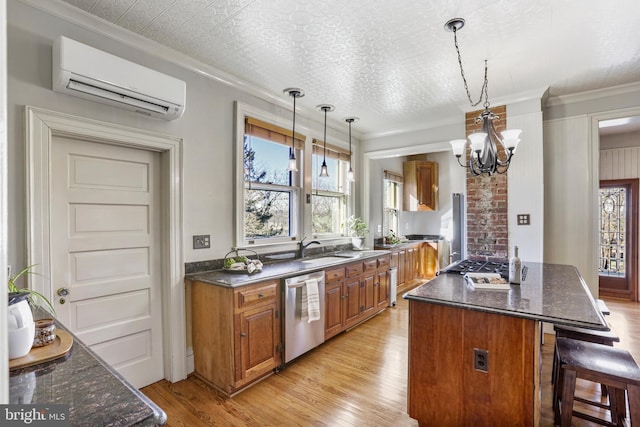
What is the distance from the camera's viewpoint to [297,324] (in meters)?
2.86

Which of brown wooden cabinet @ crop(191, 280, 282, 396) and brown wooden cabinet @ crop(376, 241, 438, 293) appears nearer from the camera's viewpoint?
brown wooden cabinet @ crop(191, 280, 282, 396)

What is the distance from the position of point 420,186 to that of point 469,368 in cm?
507

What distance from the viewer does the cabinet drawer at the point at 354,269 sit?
3613mm

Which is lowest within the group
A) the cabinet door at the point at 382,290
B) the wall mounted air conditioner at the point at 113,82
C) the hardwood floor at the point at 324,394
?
the hardwood floor at the point at 324,394

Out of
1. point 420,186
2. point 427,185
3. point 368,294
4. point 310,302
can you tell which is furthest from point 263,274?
point 427,185

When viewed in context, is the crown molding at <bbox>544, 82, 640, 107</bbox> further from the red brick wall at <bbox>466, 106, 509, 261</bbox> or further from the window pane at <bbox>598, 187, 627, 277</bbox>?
the window pane at <bbox>598, 187, 627, 277</bbox>

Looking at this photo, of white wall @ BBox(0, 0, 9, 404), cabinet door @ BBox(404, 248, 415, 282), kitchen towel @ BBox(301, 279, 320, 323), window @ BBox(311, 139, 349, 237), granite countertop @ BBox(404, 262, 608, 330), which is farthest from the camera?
cabinet door @ BBox(404, 248, 415, 282)

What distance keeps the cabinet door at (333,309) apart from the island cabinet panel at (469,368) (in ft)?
4.57

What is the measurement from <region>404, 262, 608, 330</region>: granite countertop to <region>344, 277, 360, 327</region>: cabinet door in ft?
4.39

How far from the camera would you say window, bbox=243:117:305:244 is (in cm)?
328

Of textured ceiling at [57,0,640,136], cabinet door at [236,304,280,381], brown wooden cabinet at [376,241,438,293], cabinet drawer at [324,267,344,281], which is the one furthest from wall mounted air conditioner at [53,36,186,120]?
brown wooden cabinet at [376,241,438,293]

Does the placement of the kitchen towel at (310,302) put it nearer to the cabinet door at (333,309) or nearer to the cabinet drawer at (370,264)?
the cabinet door at (333,309)

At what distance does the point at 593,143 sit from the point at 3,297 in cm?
463
